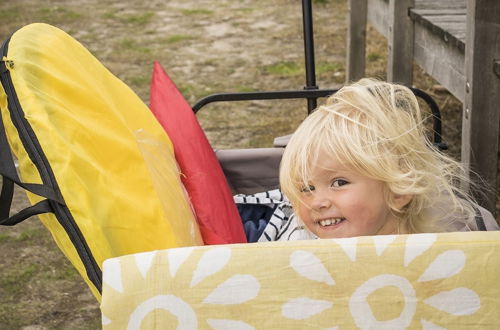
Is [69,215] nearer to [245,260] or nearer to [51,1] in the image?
[245,260]

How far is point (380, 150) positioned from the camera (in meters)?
1.70

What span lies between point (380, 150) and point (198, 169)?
1.75ft

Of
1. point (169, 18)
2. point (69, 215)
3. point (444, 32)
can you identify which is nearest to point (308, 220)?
point (69, 215)

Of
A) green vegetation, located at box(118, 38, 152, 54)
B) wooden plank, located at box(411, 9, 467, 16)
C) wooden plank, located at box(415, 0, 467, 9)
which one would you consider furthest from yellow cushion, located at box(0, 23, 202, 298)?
green vegetation, located at box(118, 38, 152, 54)

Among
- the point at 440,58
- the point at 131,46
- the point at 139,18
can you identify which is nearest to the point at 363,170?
the point at 440,58

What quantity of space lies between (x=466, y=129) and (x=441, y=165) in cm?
55

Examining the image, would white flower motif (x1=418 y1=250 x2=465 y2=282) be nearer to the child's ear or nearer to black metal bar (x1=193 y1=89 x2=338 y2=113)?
the child's ear

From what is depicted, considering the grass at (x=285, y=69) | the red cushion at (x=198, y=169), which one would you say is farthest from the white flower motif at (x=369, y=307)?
the grass at (x=285, y=69)

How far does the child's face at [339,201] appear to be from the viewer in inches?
65.9

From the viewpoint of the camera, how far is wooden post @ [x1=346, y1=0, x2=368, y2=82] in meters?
4.26

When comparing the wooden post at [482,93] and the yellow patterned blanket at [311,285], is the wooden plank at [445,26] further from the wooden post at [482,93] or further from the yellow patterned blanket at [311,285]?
the yellow patterned blanket at [311,285]

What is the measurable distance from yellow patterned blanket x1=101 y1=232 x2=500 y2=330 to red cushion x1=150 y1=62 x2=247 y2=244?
75 centimetres

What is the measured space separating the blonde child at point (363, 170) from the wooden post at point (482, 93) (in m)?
0.50

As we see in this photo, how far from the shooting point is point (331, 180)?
5.55 feet
